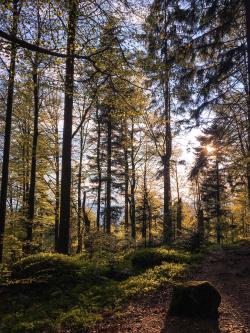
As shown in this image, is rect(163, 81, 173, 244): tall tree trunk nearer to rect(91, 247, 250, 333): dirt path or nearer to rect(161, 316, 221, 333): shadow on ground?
rect(91, 247, 250, 333): dirt path

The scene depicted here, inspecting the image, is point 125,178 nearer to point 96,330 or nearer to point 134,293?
point 134,293

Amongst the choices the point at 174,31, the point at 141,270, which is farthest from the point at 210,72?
the point at 141,270

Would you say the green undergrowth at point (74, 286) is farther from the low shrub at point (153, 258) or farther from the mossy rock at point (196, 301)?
the mossy rock at point (196, 301)

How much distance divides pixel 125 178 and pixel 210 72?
Answer: 48.9 feet

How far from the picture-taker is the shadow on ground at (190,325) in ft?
16.9

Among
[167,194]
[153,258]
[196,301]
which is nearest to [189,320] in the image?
[196,301]

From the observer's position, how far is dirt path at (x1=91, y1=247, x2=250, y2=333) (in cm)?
529

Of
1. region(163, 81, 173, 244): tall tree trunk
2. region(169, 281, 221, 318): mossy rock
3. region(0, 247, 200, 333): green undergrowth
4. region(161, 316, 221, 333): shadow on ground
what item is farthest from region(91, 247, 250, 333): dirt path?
region(163, 81, 173, 244): tall tree trunk

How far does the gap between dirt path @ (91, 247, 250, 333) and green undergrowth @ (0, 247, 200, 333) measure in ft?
1.28

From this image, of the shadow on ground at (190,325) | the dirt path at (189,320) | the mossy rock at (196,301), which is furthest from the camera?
the mossy rock at (196,301)

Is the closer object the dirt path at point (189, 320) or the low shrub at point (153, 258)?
the dirt path at point (189, 320)

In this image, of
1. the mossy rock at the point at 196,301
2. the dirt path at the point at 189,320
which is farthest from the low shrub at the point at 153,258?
the mossy rock at the point at 196,301

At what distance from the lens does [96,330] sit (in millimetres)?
5582

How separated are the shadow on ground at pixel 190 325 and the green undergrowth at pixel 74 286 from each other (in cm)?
143
